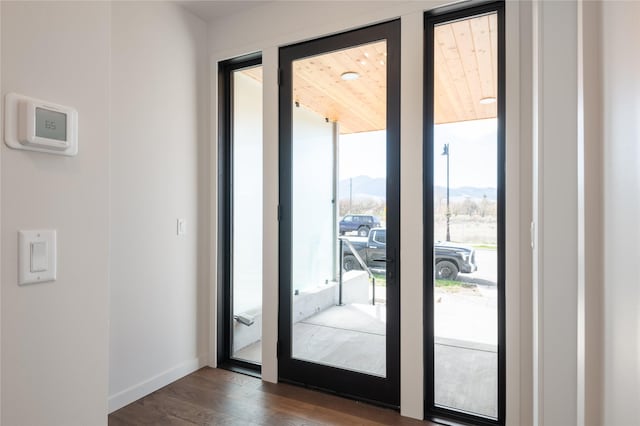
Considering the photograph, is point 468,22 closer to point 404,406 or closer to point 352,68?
point 352,68

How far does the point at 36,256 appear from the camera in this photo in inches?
34.2

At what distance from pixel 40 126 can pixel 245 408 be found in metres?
2.10

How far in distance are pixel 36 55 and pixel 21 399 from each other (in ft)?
2.75

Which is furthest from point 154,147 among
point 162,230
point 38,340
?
point 38,340

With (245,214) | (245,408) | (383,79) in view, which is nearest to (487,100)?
(383,79)

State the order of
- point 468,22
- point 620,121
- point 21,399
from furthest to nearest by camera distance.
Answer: point 468,22 → point 21,399 → point 620,121

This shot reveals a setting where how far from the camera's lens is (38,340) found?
2.87 feet

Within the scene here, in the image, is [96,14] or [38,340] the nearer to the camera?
[38,340]

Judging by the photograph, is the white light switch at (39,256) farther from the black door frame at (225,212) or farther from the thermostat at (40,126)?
the black door frame at (225,212)

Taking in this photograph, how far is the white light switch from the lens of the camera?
0.86m

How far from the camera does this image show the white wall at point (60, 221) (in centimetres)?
83

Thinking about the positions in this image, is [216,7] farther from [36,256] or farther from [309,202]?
[36,256]

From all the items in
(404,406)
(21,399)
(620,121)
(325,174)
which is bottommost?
(404,406)

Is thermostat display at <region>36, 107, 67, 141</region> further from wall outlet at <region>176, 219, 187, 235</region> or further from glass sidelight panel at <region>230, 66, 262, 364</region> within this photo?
glass sidelight panel at <region>230, 66, 262, 364</region>
